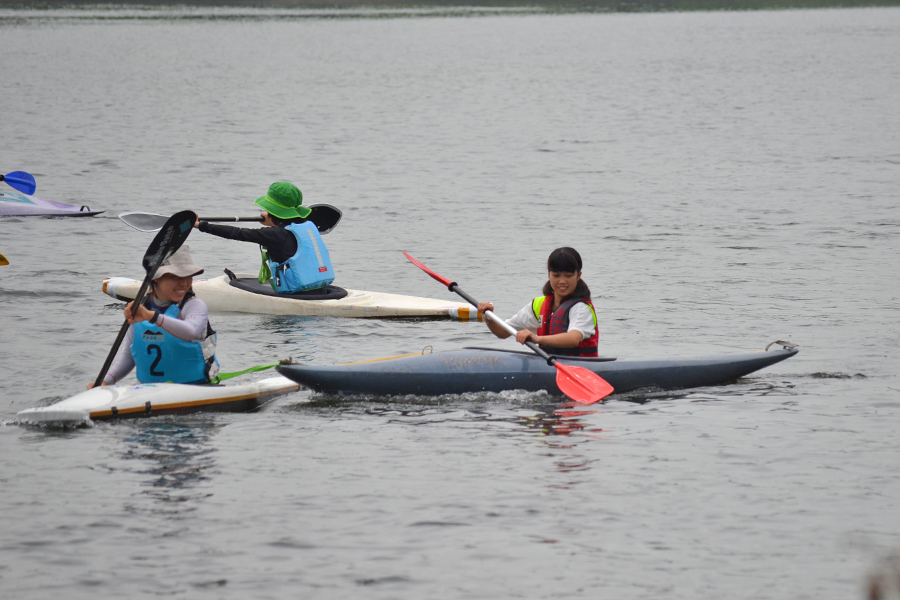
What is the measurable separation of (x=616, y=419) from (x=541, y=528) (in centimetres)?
174

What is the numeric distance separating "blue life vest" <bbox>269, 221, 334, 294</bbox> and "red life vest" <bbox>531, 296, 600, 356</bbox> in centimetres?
293

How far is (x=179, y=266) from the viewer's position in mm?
6645

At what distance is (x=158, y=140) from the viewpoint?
26.8m

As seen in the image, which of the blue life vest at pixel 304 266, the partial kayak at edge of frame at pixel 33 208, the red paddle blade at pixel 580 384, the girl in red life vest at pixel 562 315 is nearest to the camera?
the red paddle blade at pixel 580 384

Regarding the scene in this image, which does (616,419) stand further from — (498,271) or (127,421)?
(498,271)

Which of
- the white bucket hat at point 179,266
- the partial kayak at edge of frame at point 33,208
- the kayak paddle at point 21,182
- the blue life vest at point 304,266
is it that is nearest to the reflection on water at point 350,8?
the partial kayak at edge of frame at point 33,208

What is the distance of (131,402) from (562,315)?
2.64 meters

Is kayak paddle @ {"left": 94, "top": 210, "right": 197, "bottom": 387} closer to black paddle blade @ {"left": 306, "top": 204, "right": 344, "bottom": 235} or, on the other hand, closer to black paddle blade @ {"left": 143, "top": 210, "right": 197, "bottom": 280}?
black paddle blade @ {"left": 143, "top": 210, "right": 197, "bottom": 280}

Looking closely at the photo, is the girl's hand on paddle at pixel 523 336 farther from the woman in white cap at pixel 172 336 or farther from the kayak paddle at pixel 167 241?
the kayak paddle at pixel 167 241

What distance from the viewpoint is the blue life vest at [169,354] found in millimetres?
6739

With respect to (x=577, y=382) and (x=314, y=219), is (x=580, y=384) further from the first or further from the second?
(x=314, y=219)

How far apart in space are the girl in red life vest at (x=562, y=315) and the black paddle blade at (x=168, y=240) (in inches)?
75.8

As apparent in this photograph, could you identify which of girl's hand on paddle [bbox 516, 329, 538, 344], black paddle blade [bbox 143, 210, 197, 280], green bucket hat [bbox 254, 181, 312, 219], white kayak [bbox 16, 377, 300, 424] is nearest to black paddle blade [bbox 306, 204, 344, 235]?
green bucket hat [bbox 254, 181, 312, 219]

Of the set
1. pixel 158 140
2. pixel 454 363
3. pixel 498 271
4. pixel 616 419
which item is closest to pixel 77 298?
pixel 498 271
